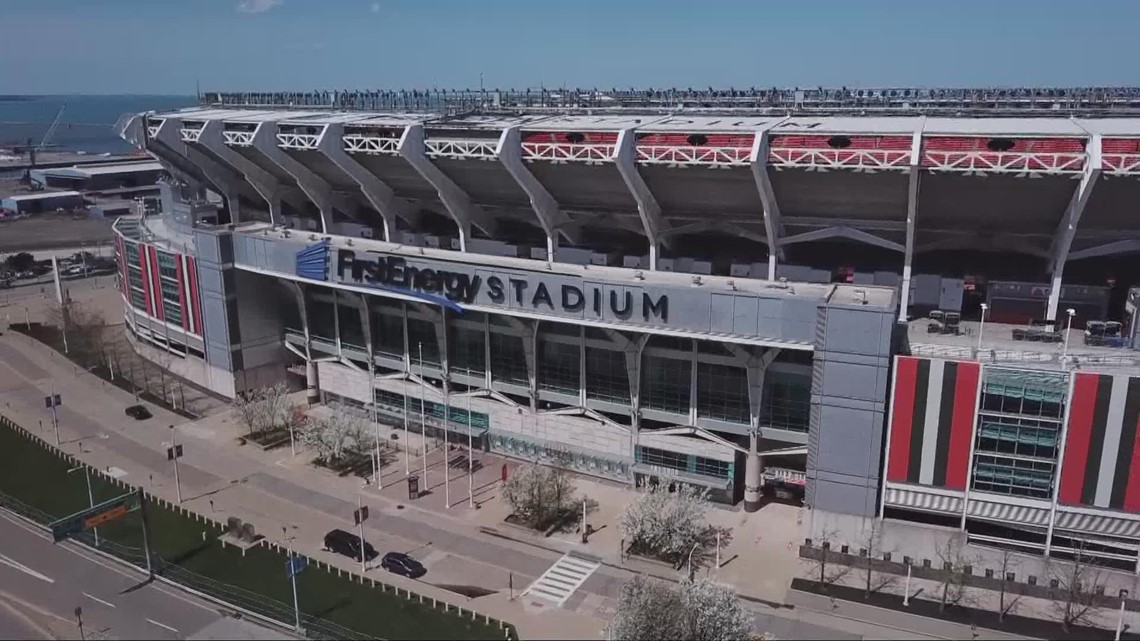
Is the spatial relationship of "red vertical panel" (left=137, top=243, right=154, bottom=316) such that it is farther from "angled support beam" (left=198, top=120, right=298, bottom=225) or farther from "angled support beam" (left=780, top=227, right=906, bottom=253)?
"angled support beam" (left=780, top=227, right=906, bottom=253)

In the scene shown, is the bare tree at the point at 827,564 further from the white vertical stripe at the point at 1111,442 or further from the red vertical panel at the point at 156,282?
the red vertical panel at the point at 156,282

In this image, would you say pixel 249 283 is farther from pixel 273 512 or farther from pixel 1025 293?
pixel 1025 293

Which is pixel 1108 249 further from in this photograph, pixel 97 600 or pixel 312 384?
pixel 312 384

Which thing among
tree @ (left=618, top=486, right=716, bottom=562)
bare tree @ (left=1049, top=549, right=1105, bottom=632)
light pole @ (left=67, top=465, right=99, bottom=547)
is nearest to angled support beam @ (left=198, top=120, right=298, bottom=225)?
light pole @ (left=67, top=465, right=99, bottom=547)

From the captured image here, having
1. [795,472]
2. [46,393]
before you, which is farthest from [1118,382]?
[46,393]

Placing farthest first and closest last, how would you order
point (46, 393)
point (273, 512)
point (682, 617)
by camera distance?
point (46, 393), point (273, 512), point (682, 617)

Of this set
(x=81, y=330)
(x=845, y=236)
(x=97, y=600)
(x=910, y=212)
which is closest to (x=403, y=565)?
(x=97, y=600)
